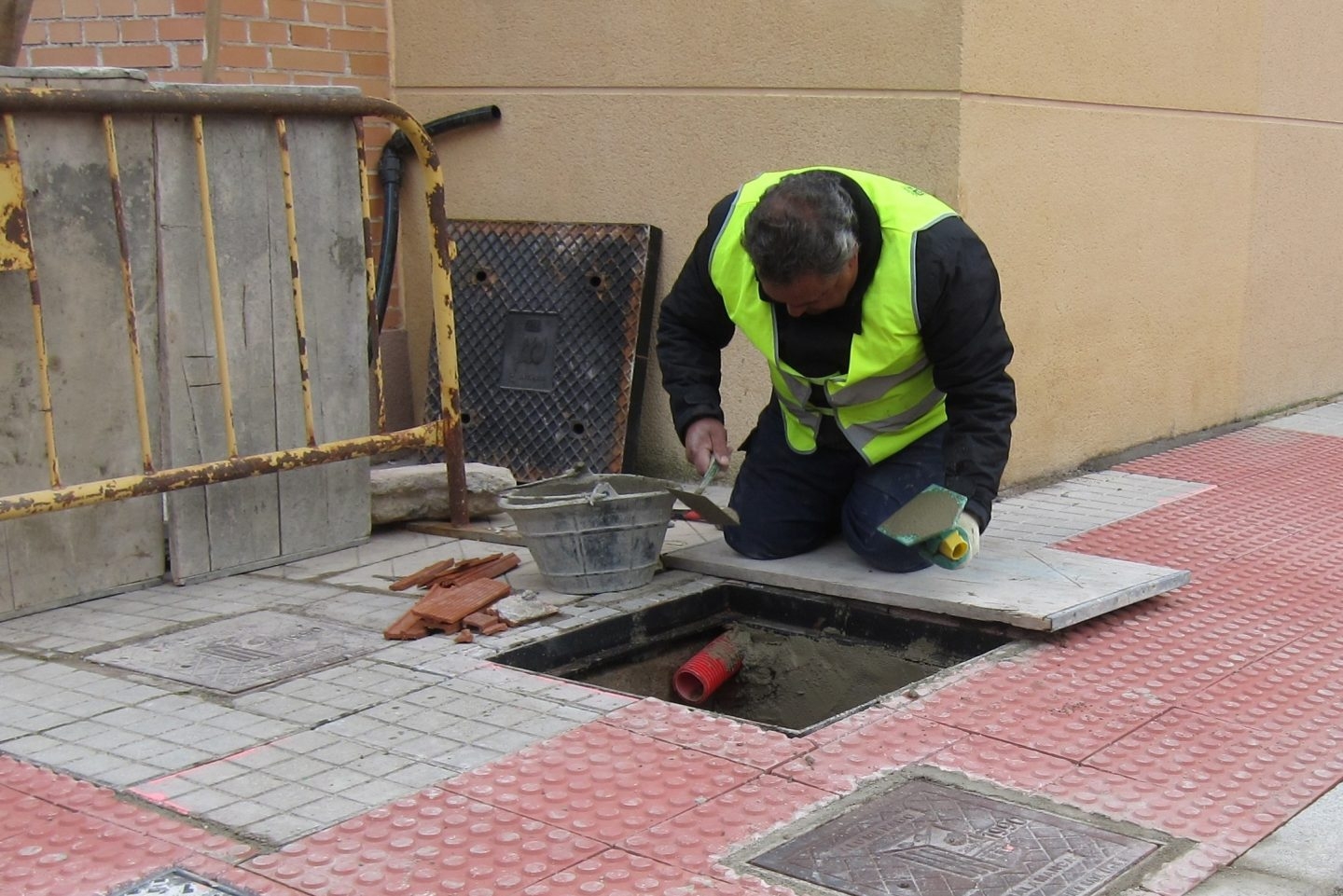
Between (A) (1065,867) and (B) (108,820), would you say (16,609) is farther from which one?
(A) (1065,867)

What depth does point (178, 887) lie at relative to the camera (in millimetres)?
2885

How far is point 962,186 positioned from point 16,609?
140 inches

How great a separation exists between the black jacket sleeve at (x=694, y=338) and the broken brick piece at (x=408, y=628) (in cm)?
99

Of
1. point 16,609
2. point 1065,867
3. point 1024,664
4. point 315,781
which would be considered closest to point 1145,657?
point 1024,664

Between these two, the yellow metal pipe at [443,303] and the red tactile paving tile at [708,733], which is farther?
the yellow metal pipe at [443,303]

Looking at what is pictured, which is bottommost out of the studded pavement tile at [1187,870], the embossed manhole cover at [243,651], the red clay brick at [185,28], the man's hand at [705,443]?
the studded pavement tile at [1187,870]

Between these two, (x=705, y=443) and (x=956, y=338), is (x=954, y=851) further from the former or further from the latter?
(x=705, y=443)

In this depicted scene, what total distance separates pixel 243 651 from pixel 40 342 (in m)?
1.08

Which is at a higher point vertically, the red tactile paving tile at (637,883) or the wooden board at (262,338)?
the wooden board at (262,338)

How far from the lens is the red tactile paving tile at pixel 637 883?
2854mm

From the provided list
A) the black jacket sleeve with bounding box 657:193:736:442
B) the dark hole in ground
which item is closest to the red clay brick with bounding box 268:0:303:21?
the black jacket sleeve with bounding box 657:193:736:442

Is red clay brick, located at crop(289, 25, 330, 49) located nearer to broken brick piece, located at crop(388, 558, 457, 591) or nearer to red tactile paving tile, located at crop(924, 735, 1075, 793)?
broken brick piece, located at crop(388, 558, 457, 591)

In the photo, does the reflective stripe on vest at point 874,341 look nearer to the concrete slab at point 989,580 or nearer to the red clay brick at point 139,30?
the concrete slab at point 989,580

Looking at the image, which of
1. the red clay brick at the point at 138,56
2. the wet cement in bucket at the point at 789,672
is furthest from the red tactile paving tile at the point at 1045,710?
the red clay brick at the point at 138,56
